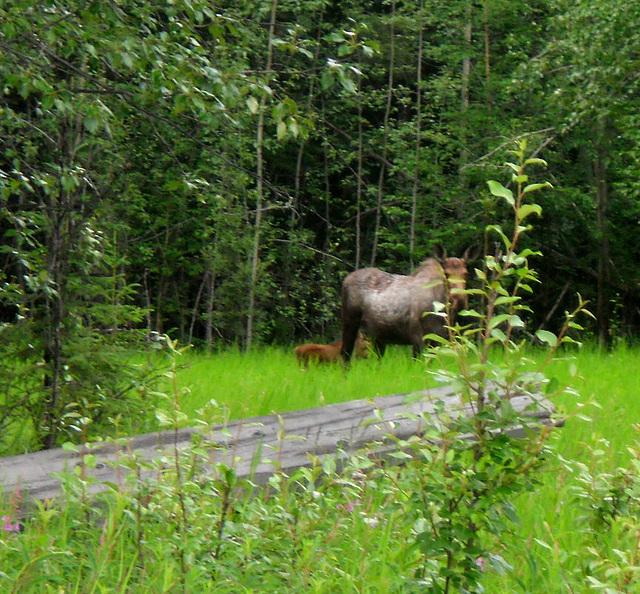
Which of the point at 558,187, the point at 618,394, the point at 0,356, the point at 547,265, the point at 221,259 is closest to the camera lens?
the point at 0,356

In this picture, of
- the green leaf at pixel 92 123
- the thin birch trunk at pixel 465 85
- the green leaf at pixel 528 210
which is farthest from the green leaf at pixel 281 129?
the thin birch trunk at pixel 465 85

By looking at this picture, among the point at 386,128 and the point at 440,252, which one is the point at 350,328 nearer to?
the point at 440,252

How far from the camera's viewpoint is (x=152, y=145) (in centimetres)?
1728

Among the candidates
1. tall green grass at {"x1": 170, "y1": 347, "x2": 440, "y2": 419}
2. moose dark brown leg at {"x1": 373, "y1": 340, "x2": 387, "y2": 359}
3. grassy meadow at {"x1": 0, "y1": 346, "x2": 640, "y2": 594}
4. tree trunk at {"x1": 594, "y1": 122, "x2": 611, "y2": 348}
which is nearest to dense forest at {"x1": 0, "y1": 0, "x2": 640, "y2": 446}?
tree trunk at {"x1": 594, "y1": 122, "x2": 611, "y2": 348}

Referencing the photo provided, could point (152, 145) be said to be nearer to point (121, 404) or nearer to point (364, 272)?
point (364, 272)

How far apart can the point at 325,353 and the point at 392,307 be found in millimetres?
908

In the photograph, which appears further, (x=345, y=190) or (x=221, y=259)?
(x=345, y=190)

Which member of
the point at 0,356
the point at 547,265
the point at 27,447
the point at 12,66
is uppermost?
the point at 12,66

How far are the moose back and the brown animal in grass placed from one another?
90mm

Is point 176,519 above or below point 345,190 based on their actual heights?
above

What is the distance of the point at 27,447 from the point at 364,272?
590 cm

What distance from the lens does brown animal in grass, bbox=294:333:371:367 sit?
424 inches

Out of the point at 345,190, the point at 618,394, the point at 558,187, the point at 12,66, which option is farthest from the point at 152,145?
the point at 12,66

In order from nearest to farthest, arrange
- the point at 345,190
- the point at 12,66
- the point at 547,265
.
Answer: the point at 12,66
the point at 547,265
the point at 345,190
